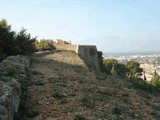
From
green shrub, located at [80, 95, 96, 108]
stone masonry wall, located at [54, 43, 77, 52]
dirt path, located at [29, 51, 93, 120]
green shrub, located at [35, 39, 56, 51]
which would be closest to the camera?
dirt path, located at [29, 51, 93, 120]

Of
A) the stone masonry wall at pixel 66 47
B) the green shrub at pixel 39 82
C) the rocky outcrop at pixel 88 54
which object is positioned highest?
the stone masonry wall at pixel 66 47

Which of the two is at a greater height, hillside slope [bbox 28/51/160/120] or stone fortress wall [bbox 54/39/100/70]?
stone fortress wall [bbox 54/39/100/70]

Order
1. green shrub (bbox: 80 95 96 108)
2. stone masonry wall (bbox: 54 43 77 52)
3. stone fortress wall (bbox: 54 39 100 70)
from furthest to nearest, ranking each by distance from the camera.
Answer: stone masonry wall (bbox: 54 43 77 52) → stone fortress wall (bbox: 54 39 100 70) → green shrub (bbox: 80 95 96 108)

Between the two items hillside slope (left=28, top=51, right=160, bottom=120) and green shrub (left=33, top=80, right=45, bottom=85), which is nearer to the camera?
hillside slope (left=28, top=51, right=160, bottom=120)

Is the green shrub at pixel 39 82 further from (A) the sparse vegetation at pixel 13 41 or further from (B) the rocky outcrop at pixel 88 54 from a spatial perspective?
(B) the rocky outcrop at pixel 88 54

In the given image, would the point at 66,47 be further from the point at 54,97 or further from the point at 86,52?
the point at 54,97

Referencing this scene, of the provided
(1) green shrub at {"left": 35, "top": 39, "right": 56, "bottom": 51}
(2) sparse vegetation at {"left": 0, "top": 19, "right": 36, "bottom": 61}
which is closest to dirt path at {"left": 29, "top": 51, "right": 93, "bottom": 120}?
(2) sparse vegetation at {"left": 0, "top": 19, "right": 36, "bottom": 61}

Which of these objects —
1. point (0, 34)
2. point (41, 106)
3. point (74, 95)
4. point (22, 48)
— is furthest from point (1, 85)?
point (22, 48)

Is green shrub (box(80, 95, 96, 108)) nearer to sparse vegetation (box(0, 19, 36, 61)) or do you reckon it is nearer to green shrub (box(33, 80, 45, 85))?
green shrub (box(33, 80, 45, 85))

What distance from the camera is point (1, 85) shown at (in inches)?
302

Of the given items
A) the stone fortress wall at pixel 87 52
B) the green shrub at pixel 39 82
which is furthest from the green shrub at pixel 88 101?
the stone fortress wall at pixel 87 52

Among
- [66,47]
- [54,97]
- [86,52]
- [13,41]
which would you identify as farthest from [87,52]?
[54,97]

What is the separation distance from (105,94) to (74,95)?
4.05 feet

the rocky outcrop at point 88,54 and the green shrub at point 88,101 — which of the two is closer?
the green shrub at point 88,101
